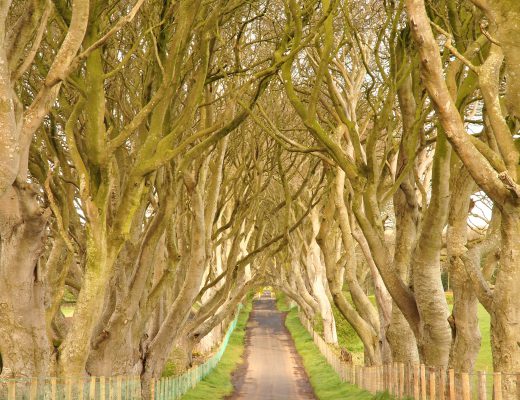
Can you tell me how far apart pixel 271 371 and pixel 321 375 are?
13.4 feet

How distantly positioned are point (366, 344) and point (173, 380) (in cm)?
530

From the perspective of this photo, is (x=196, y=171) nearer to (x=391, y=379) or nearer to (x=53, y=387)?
(x=391, y=379)

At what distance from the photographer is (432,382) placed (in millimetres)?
11852

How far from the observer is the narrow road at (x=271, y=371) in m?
26.5

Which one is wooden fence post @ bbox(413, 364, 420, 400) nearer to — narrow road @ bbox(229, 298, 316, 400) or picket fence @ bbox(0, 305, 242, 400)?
picket fence @ bbox(0, 305, 242, 400)

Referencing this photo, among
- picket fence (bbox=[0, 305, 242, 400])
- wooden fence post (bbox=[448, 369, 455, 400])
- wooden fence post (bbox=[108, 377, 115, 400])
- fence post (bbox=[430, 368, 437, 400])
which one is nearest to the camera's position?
picket fence (bbox=[0, 305, 242, 400])

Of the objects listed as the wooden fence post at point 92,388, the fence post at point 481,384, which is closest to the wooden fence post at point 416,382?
the fence post at point 481,384

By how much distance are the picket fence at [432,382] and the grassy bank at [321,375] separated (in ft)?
2.48

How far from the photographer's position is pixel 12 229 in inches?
364

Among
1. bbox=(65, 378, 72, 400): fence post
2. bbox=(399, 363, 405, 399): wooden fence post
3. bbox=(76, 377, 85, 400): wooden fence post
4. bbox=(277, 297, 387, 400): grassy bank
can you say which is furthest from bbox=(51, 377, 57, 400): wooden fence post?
bbox=(277, 297, 387, 400): grassy bank

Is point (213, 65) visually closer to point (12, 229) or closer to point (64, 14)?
point (64, 14)

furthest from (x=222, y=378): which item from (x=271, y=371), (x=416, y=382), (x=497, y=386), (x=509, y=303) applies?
(x=509, y=303)

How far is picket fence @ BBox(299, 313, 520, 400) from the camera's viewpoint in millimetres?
8484

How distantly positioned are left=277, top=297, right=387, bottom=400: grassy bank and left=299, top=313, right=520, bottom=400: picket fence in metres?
0.75
